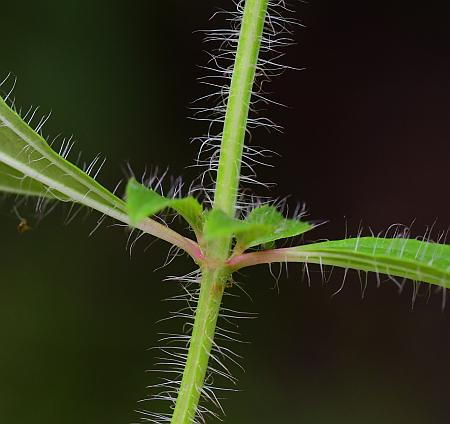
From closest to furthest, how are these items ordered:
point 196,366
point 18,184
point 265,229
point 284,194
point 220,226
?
point 220,226
point 265,229
point 196,366
point 18,184
point 284,194

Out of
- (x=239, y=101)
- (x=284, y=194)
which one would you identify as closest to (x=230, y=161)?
(x=239, y=101)

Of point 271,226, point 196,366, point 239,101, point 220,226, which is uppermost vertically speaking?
point 239,101

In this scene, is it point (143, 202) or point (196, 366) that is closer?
point (143, 202)

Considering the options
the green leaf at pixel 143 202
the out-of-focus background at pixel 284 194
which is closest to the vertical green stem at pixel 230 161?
the green leaf at pixel 143 202

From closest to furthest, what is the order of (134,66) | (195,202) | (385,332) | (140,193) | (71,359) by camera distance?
1. (140,193)
2. (195,202)
3. (71,359)
4. (134,66)
5. (385,332)

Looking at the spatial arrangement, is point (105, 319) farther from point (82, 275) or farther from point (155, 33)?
point (155, 33)

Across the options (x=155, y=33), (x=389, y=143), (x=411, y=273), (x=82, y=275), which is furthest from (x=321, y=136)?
(x=411, y=273)

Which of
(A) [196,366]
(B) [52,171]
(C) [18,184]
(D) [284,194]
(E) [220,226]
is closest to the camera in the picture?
(E) [220,226]

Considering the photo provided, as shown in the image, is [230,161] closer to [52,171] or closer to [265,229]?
[265,229]
